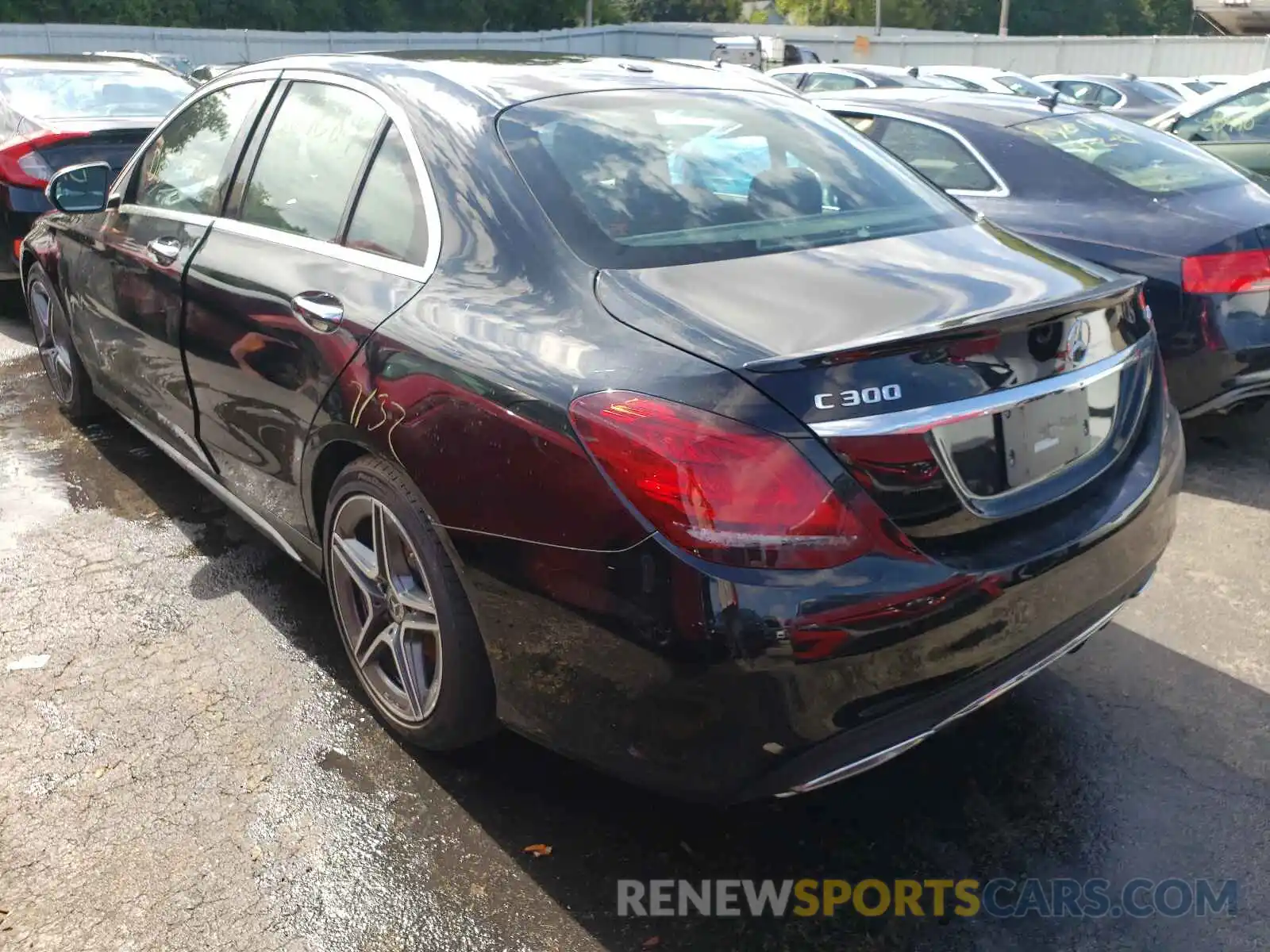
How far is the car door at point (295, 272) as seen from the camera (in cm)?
279

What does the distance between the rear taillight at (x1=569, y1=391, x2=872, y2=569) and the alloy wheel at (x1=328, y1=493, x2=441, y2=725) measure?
32.1 inches

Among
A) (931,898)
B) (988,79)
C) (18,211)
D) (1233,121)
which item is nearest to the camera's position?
(931,898)

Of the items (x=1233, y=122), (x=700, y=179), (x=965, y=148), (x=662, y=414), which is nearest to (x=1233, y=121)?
(x=1233, y=122)

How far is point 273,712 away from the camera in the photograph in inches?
123

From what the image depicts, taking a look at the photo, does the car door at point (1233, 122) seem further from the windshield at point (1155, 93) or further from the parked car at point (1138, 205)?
the windshield at point (1155, 93)

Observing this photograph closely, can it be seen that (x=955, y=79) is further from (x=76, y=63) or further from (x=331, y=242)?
(x=331, y=242)

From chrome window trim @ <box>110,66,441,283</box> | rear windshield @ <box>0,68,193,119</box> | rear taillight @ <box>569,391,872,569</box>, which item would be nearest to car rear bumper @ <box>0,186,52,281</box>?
rear windshield @ <box>0,68,193,119</box>

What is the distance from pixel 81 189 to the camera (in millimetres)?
4375

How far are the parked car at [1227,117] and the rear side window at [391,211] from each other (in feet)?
21.9

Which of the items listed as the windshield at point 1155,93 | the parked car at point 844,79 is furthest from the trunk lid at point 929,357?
the windshield at point 1155,93

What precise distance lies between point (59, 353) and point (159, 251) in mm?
1921

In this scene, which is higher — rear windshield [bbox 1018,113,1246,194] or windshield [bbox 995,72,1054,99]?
rear windshield [bbox 1018,113,1246,194]

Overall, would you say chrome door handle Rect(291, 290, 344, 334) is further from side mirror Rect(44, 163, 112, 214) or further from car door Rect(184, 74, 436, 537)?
side mirror Rect(44, 163, 112, 214)

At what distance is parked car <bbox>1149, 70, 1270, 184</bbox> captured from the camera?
7979mm
